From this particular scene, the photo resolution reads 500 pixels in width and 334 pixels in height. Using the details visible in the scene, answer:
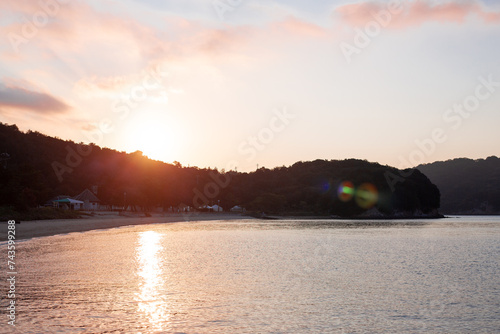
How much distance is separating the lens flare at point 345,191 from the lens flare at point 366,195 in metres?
3.44

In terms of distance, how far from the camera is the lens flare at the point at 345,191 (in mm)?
190125

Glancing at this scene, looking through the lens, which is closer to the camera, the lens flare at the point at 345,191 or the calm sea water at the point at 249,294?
the calm sea water at the point at 249,294

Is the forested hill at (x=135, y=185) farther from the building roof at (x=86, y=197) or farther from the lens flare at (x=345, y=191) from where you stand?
the building roof at (x=86, y=197)

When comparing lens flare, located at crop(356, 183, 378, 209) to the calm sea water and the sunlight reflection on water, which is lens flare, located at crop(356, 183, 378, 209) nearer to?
the calm sea water

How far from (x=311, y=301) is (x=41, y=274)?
541 inches

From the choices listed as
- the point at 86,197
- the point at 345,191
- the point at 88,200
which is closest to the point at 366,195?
the point at 345,191

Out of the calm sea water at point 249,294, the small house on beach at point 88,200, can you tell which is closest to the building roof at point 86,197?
the small house on beach at point 88,200

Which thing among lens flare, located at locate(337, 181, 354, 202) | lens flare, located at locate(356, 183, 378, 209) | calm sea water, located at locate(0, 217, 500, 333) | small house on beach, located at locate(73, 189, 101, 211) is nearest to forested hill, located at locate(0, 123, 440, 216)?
lens flare, located at locate(356, 183, 378, 209)

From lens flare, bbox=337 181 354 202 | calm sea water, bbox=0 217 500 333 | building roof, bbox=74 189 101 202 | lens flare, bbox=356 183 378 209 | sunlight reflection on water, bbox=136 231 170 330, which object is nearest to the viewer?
calm sea water, bbox=0 217 500 333

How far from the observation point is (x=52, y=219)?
66062mm

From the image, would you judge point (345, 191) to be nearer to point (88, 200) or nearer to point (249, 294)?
point (88, 200)

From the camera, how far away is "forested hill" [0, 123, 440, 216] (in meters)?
74.5

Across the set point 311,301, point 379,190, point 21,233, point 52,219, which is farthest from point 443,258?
point 379,190

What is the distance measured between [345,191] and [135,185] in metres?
102
